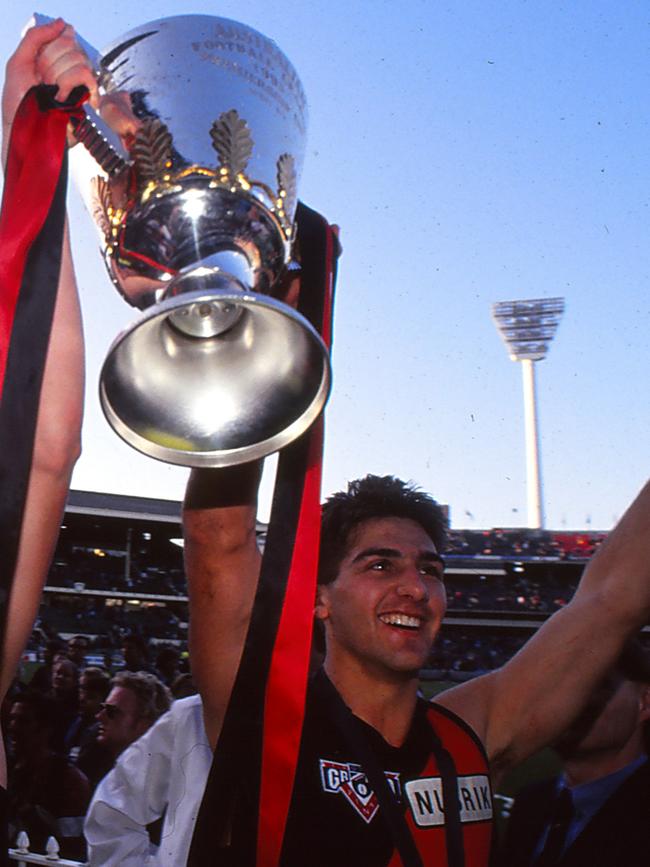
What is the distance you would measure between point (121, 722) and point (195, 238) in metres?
3.89

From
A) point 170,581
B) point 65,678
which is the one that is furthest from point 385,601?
point 170,581

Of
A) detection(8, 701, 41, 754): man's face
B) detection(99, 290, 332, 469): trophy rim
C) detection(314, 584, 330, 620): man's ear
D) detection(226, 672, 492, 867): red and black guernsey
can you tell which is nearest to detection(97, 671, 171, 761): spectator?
detection(8, 701, 41, 754): man's face

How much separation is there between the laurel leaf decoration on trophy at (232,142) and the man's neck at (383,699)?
1.25 meters

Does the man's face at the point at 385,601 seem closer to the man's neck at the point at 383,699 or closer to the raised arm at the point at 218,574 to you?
the man's neck at the point at 383,699

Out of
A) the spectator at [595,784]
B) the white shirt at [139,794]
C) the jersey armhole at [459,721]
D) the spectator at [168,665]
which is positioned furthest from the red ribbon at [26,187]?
the spectator at [168,665]

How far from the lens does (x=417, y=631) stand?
2012 millimetres

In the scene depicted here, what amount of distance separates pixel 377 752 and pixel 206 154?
127cm

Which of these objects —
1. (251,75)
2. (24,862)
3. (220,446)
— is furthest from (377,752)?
(24,862)

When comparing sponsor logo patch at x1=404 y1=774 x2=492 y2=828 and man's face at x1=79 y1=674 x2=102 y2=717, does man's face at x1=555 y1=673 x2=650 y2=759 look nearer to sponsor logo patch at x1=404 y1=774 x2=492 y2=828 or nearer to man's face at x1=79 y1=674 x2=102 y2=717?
sponsor logo patch at x1=404 y1=774 x2=492 y2=828

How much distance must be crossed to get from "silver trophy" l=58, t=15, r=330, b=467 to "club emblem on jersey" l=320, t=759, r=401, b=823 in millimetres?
847

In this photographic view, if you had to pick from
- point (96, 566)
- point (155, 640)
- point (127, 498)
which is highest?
point (127, 498)

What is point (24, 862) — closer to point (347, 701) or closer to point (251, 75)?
point (347, 701)

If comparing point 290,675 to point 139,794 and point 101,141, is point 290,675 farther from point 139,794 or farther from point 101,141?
point 139,794

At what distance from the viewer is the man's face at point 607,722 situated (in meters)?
2.68
